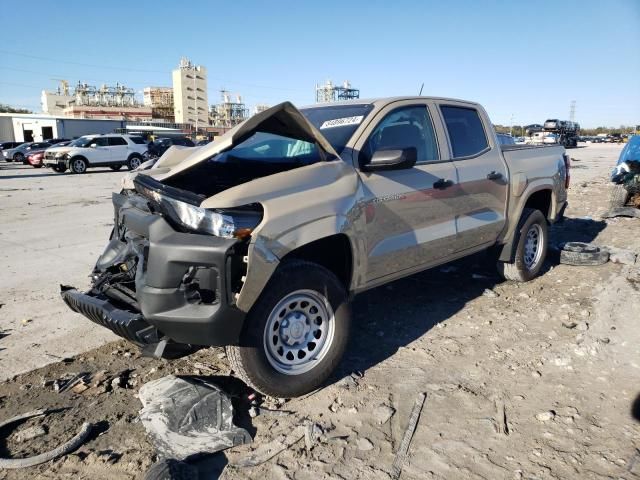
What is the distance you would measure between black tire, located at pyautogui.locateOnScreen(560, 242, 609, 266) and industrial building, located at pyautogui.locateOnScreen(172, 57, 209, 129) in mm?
106437

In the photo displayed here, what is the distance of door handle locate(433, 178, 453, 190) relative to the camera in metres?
4.10

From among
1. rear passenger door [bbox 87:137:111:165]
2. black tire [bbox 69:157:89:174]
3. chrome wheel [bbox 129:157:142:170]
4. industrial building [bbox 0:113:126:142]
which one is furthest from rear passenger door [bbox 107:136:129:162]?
industrial building [bbox 0:113:126:142]

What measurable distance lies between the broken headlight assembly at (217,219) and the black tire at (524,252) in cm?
360

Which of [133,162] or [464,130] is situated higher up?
[464,130]

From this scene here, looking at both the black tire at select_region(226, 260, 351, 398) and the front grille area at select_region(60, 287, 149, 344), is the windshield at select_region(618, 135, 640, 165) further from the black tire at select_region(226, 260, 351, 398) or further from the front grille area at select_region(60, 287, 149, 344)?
the front grille area at select_region(60, 287, 149, 344)

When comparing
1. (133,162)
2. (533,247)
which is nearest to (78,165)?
(133,162)

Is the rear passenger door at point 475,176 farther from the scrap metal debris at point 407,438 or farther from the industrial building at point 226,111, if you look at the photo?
the industrial building at point 226,111

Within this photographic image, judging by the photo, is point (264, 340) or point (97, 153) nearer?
point (264, 340)

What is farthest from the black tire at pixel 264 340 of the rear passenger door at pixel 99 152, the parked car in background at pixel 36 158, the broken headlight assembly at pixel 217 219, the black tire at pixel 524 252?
the parked car in background at pixel 36 158

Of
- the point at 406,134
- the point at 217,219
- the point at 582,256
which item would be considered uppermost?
the point at 406,134

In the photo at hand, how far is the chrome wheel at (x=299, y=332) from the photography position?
121 inches

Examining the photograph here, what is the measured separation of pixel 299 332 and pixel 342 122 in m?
1.73

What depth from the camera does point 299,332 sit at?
3.22 metres

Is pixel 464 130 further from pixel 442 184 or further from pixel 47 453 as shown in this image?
pixel 47 453
